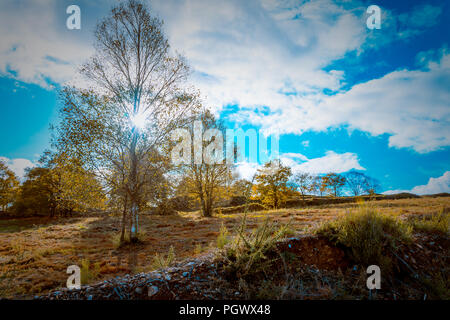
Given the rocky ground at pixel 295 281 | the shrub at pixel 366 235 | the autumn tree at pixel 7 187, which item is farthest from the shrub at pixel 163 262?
the autumn tree at pixel 7 187

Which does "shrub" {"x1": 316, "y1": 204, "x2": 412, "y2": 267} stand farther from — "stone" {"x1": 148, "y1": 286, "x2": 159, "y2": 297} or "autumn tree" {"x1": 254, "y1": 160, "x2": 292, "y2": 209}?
"autumn tree" {"x1": 254, "y1": 160, "x2": 292, "y2": 209}

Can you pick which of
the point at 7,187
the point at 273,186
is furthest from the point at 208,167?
the point at 7,187

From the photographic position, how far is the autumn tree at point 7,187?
91.7 feet

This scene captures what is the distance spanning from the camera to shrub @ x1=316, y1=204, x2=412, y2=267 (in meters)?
3.45

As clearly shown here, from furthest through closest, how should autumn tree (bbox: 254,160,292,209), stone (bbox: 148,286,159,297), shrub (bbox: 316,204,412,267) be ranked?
1. autumn tree (bbox: 254,160,292,209)
2. shrub (bbox: 316,204,412,267)
3. stone (bbox: 148,286,159,297)

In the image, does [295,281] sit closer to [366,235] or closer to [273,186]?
[366,235]

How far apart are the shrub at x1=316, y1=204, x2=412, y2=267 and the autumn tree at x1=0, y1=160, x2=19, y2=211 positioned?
42.2 meters

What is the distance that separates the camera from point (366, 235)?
12.2 feet

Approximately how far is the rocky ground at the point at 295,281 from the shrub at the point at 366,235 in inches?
7.8

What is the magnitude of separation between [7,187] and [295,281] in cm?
4357

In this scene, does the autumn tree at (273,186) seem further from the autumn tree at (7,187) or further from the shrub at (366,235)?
the autumn tree at (7,187)

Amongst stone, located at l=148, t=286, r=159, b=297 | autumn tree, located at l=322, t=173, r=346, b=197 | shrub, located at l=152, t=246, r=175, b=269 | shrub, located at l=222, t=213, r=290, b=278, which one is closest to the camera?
stone, located at l=148, t=286, r=159, b=297

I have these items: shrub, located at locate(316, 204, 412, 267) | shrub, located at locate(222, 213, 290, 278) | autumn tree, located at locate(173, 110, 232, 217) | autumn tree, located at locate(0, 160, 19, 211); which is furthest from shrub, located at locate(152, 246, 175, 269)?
autumn tree, located at locate(0, 160, 19, 211)

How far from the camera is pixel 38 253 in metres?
7.14
